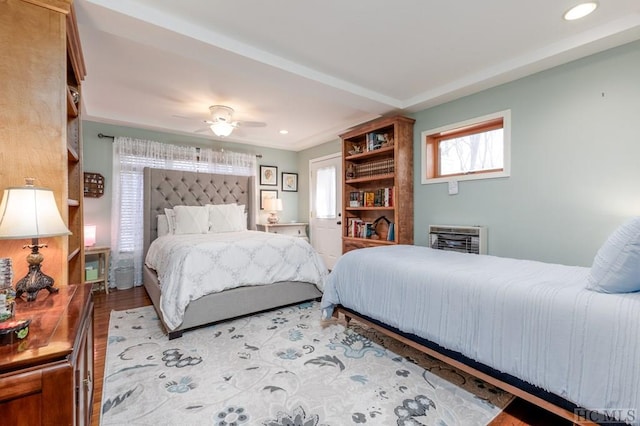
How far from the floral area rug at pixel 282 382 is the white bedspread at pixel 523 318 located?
12.3 inches

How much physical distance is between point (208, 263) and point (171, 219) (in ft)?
5.89

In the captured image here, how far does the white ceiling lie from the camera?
194cm

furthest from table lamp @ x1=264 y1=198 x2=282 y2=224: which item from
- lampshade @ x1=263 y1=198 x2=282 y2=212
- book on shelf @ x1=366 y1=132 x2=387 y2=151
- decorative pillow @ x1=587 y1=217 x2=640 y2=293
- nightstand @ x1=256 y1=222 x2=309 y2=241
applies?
decorative pillow @ x1=587 y1=217 x2=640 y2=293

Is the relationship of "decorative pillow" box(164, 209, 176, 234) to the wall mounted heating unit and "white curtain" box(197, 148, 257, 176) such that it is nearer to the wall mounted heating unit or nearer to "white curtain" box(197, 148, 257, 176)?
"white curtain" box(197, 148, 257, 176)

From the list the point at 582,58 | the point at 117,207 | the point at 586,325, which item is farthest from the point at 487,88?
the point at 117,207

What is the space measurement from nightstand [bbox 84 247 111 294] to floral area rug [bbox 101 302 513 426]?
1.55 meters

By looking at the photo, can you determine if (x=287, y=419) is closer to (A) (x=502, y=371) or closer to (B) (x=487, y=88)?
(A) (x=502, y=371)

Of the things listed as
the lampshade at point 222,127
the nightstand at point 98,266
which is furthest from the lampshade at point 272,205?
the nightstand at point 98,266

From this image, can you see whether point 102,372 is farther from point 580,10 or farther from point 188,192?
point 580,10

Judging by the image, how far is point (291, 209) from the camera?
6.02 meters

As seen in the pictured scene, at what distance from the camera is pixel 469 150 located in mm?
3312

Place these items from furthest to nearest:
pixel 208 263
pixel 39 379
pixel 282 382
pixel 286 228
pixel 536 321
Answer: pixel 286 228 → pixel 208 263 → pixel 282 382 → pixel 536 321 → pixel 39 379

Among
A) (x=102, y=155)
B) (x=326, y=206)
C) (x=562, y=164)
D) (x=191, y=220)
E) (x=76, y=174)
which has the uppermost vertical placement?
(x=102, y=155)

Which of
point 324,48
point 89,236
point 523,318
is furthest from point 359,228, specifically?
point 89,236
